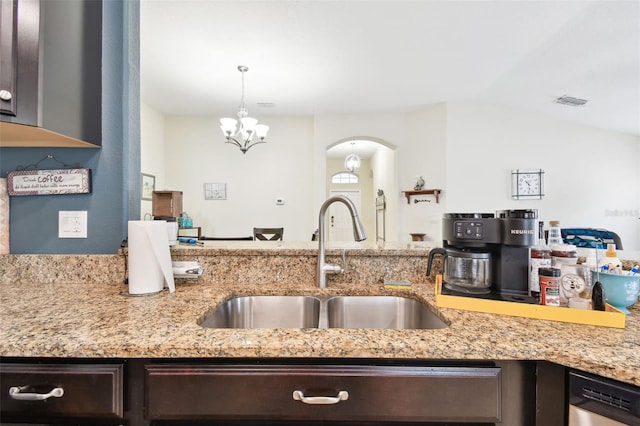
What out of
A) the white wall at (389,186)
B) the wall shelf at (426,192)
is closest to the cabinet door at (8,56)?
the wall shelf at (426,192)

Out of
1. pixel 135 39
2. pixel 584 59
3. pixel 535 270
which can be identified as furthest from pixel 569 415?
pixel 584 59

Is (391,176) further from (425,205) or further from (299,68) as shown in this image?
(299,68)

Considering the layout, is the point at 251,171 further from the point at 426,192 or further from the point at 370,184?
the point at 370,184

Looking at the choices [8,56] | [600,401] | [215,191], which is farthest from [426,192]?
[8,56]

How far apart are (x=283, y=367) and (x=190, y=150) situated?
5302 mm

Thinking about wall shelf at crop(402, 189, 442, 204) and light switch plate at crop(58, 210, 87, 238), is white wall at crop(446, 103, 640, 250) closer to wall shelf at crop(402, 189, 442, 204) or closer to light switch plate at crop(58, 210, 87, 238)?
wall shelf at crop(402, 189, 442, 204)

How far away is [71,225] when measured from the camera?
1.25 metres

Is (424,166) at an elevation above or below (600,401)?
above

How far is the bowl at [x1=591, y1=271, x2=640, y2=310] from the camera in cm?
90

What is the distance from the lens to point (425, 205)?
4770 mm

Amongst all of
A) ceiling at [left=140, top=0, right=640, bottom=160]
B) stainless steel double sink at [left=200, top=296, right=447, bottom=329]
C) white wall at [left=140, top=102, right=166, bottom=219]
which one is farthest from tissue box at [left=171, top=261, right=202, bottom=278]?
white wall at [left=140, top=102, right=166, bottom=219]

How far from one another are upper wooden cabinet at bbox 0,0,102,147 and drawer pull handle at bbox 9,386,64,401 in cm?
79

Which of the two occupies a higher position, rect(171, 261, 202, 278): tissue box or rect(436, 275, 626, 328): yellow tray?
rect(171, 261, 202, 278): tissue box

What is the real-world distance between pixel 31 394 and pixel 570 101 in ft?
18.7
